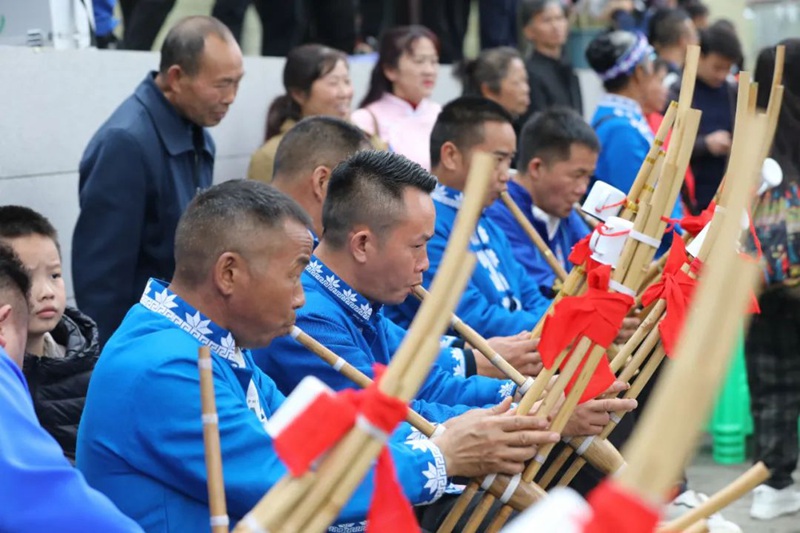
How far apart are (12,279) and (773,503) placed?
2.97 metres

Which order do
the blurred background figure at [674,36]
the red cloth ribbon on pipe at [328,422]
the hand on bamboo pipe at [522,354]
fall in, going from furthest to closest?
the blurred background figure at [674,36]
the hand on bamboo pipe at [522,354]
the red cloth ribbon on pipe at [328,422]

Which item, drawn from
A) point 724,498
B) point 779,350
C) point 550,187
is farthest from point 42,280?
point 779,350

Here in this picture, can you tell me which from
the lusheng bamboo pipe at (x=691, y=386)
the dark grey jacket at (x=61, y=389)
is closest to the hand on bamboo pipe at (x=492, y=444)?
the dark grey jacket at (x=61, y=389)

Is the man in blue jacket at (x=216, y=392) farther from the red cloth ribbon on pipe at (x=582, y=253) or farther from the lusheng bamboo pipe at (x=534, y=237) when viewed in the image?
the lusheng bamboo pipe at (x=534, y=237)

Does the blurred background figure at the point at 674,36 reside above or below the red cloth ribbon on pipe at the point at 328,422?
below

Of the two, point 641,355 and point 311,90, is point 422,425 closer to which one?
point 641,355

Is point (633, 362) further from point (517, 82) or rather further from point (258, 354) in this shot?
point (517, 82)

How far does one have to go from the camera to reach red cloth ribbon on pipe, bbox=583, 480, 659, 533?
1.09 m

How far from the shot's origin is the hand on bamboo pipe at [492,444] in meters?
2.32

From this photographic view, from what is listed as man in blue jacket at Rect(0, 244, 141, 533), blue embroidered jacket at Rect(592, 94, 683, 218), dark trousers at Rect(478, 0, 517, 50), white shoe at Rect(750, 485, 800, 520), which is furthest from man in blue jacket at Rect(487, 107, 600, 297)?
dark trousers at Rect(478, 0, 517, 50)

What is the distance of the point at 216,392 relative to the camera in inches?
83.4

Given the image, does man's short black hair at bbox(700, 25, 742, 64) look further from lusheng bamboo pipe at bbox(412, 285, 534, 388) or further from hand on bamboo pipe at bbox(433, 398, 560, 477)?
hand on bamboo pipe at bbox(433, 398, 560, 477)

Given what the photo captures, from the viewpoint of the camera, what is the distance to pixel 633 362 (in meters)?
2.79

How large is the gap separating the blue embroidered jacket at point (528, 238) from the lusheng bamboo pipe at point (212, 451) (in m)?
2.52
